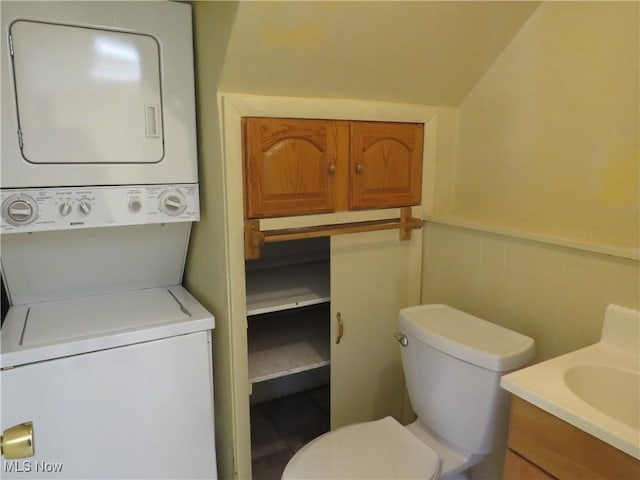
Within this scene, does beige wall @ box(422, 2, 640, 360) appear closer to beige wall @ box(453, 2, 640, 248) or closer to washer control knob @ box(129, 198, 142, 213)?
beige wall @ box(453, 2, 640, 248)

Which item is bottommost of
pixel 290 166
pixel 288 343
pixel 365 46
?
pixel 288 343

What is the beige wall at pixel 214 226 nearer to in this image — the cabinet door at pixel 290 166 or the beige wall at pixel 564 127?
the cabinet door at pixel 290 166

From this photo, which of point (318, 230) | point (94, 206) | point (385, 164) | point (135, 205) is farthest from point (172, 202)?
point (385, 164)

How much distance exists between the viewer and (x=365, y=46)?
55.6 inches

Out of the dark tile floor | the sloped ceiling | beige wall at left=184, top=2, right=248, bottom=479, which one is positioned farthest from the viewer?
the dark tile floor

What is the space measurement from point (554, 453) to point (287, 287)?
120cm

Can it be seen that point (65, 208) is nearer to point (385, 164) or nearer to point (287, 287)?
point (287, 287)

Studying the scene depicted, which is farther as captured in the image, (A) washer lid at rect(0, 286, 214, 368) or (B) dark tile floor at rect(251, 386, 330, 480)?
(B) dark tile floor at rect(251, 386, 330, 480)

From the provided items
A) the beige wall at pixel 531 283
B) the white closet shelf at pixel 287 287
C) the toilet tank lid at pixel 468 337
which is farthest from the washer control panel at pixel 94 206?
the beige wall at pixel 531 283

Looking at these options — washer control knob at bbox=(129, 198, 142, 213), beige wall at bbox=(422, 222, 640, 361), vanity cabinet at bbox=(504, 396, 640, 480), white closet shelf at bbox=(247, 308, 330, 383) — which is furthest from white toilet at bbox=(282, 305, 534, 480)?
washer control knob at bbox=(129, 198, 142, 213)

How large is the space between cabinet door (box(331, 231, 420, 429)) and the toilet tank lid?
9.7 inches

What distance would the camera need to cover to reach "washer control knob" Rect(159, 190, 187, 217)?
1543 millimetres

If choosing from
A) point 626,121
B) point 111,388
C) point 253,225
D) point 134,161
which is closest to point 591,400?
point 626,121

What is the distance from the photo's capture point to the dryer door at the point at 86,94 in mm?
1310
